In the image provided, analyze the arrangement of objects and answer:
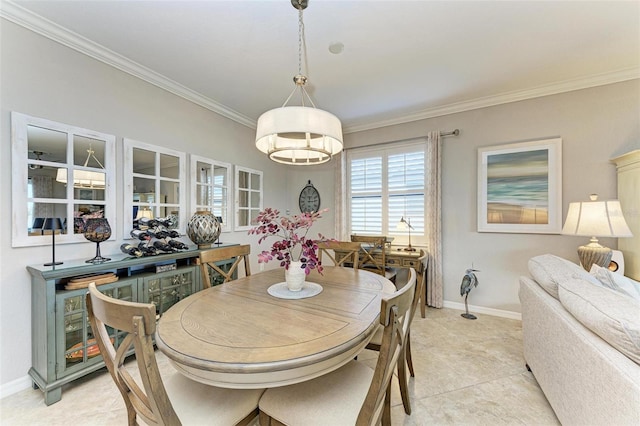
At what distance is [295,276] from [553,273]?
173 cm

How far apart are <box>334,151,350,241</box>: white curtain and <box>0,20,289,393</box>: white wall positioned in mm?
2198

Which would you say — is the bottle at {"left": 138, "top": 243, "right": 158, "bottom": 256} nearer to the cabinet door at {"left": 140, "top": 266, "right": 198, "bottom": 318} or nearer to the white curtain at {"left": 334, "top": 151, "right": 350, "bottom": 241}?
the cabinet door at {"left": 140, "top": 266, "right": 198, "bottom": 318}

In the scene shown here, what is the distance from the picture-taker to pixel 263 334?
43.0 inches

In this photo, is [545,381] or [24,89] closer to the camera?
[545,381]

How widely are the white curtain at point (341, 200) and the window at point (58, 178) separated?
2.83 m

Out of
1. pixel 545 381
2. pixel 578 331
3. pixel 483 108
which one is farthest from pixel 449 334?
pixel 483 108

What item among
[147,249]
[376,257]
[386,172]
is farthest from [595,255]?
[147,249]

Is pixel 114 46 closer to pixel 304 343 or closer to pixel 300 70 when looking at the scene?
pixel 300 70

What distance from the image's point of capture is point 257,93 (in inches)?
118

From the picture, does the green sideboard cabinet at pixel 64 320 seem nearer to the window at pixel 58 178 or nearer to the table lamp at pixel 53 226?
the table lamp at pixel 53 226

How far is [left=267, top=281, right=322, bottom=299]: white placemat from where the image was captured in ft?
5.12

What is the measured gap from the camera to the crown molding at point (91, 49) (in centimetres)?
177

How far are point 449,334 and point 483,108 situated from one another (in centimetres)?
277

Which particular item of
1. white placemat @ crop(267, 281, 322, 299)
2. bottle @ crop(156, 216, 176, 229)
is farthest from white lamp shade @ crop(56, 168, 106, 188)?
white placemat @ crop(267, 281, 322, 299)
